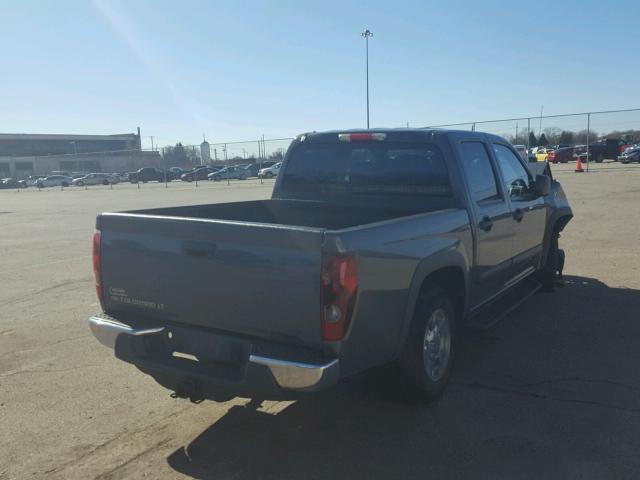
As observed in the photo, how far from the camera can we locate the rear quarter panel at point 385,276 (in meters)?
3.18

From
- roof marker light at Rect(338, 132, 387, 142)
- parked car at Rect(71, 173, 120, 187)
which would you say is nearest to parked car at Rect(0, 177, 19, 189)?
parked car at Rect(71, 173, 120, 187)

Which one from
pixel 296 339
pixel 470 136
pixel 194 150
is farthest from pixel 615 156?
pixel 296 339

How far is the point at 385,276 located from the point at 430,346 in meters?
0.97

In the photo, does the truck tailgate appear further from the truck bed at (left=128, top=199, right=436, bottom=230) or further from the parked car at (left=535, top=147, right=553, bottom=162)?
the parked car at (left=535, top=147, right=553, bottom=162)

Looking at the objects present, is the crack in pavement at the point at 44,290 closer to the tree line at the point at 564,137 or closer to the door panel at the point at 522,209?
the door panel at the point at 522,209

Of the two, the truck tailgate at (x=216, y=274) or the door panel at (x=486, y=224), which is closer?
the truck tailgate at (x=216, y=274)

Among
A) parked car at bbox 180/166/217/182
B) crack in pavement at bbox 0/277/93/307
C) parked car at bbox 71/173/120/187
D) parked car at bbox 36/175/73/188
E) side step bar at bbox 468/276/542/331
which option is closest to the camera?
side step bar at bbox 468/276/542/331

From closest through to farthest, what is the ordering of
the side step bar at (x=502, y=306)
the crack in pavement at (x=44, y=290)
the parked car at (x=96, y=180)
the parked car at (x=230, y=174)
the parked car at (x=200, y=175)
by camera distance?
1. the side step bar at (x=502, y=306)
2. the crack in pavement at (x=44, y=290)
3. the parked car at (x=230, y=174)
4. the parked car at (x=200, y=175)
5. the parked car at (x=96, y=180)

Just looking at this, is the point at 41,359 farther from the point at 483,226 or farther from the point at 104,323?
the point at 483,226

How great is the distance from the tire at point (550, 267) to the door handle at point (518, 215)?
4.81 ft

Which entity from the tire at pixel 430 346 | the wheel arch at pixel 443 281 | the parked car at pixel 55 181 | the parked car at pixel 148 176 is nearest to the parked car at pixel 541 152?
the parked car at pixel 148 176

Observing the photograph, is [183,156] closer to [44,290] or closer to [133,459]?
[44,290]

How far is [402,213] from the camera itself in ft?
16.2

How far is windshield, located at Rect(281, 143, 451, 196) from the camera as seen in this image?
490 centimetres
